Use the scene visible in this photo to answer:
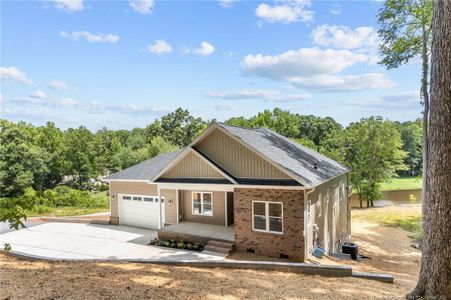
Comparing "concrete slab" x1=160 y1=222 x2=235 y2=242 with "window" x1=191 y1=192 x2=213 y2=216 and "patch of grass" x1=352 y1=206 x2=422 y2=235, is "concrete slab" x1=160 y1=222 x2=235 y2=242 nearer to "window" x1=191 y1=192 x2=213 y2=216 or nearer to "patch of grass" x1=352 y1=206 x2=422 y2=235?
"window" x1=191 y1=192 x2=213 y2=216

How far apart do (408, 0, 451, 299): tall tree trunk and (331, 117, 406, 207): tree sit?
29624mm

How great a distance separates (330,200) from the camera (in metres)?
17.1

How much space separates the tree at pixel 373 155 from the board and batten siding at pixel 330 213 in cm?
1516

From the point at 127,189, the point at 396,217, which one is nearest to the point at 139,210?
the point at 127,189

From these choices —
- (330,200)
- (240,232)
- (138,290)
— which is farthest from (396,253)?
(138,290)

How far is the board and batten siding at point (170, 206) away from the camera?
58.4ft

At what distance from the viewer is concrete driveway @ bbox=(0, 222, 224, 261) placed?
13.4 meters

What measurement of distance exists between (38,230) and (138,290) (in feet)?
52.2

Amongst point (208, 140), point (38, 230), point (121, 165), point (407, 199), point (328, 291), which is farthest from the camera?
point (121, 165)

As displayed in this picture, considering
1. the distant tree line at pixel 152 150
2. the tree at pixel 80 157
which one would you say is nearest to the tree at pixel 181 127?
the distant tree line at pixel 152 150

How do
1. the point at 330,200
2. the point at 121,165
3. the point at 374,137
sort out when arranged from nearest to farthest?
1. the point at 330,200
2. the point at 374,137
3. the point at 121,165

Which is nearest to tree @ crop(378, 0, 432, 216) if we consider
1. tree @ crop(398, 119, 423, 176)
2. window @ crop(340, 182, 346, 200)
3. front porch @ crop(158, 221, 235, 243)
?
window @ crop(340, 182, 346, 200)

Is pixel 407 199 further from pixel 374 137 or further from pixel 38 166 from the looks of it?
pixel 38 166

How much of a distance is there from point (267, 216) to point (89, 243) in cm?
919
